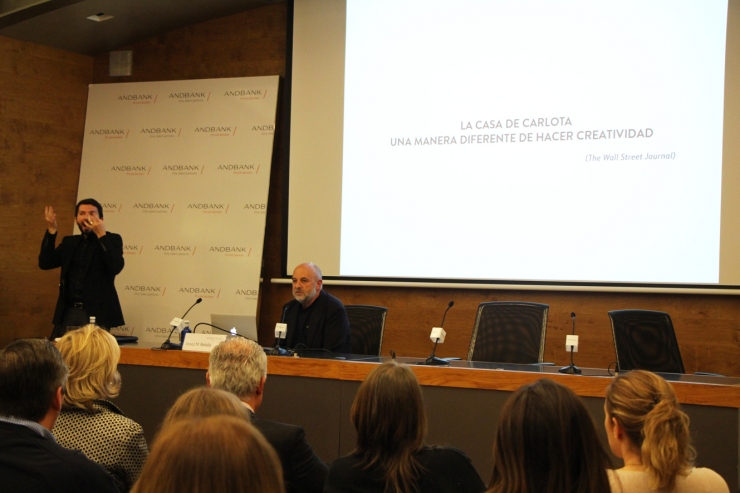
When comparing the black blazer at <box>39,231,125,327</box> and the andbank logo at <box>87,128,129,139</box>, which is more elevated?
the andbank logo at <box>87,128,129,139</box>

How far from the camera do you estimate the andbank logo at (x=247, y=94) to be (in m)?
6.03

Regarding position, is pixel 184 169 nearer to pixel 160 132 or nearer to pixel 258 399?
pixel 160 132

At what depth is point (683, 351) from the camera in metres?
4.94

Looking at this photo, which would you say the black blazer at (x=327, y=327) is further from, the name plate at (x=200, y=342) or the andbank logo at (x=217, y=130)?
the andbank logo at (x=217, y=130)

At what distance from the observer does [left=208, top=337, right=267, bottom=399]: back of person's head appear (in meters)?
2.17

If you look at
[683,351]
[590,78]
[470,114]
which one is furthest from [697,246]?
[470,114]

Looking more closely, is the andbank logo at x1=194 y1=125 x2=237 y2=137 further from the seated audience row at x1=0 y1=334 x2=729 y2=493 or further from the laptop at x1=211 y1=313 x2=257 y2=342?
the seated audience row at x1=0 y1=334 x2=729 y2=493

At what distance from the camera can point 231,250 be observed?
19.6ft

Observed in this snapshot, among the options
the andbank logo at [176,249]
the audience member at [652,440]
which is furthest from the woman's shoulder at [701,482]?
the andbank logo at [176,249]

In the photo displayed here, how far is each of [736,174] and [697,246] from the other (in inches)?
19.8

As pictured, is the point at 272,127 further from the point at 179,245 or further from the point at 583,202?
the point at 583,202

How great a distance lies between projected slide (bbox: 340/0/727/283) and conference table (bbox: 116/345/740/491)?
67.1 inches

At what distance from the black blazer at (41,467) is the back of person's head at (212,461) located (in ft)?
2.25

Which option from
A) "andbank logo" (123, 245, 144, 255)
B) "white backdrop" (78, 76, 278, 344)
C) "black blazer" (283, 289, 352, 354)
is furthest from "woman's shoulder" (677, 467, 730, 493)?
"andbank logo" (123, 245, 144, 255)
